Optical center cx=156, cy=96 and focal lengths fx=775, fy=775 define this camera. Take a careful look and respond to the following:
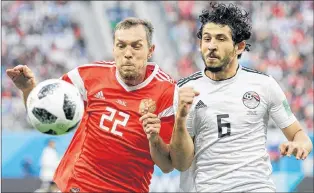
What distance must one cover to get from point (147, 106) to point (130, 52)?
47cm

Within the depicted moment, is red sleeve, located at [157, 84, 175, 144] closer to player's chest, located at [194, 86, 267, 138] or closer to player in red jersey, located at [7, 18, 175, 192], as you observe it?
player in red jersey, located at [7, 18, 175, 192]

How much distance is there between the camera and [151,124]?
18.9 feet

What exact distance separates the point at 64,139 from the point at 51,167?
3.74ft

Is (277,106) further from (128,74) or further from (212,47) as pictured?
(128,74)

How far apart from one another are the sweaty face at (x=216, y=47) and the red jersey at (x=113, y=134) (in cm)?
57

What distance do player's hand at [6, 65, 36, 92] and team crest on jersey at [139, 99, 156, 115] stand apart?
96cm

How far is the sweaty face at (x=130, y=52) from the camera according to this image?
A: 6203 mm

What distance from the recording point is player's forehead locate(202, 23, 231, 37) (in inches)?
238

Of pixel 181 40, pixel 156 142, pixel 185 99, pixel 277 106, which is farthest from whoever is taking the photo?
pixel 181 40

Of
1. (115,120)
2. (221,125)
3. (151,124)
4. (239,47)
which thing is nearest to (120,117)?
→ (115,120)

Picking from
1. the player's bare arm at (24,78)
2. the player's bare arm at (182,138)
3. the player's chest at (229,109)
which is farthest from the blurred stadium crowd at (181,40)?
the player's bare arm at (182,138)

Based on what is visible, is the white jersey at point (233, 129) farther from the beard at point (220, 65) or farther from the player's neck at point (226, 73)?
the beard at point (220, 65)

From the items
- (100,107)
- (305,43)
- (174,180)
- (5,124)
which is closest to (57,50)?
(5,124)

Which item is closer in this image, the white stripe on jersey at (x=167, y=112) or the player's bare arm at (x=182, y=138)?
the player's bare arm at (x=182, y=138)
